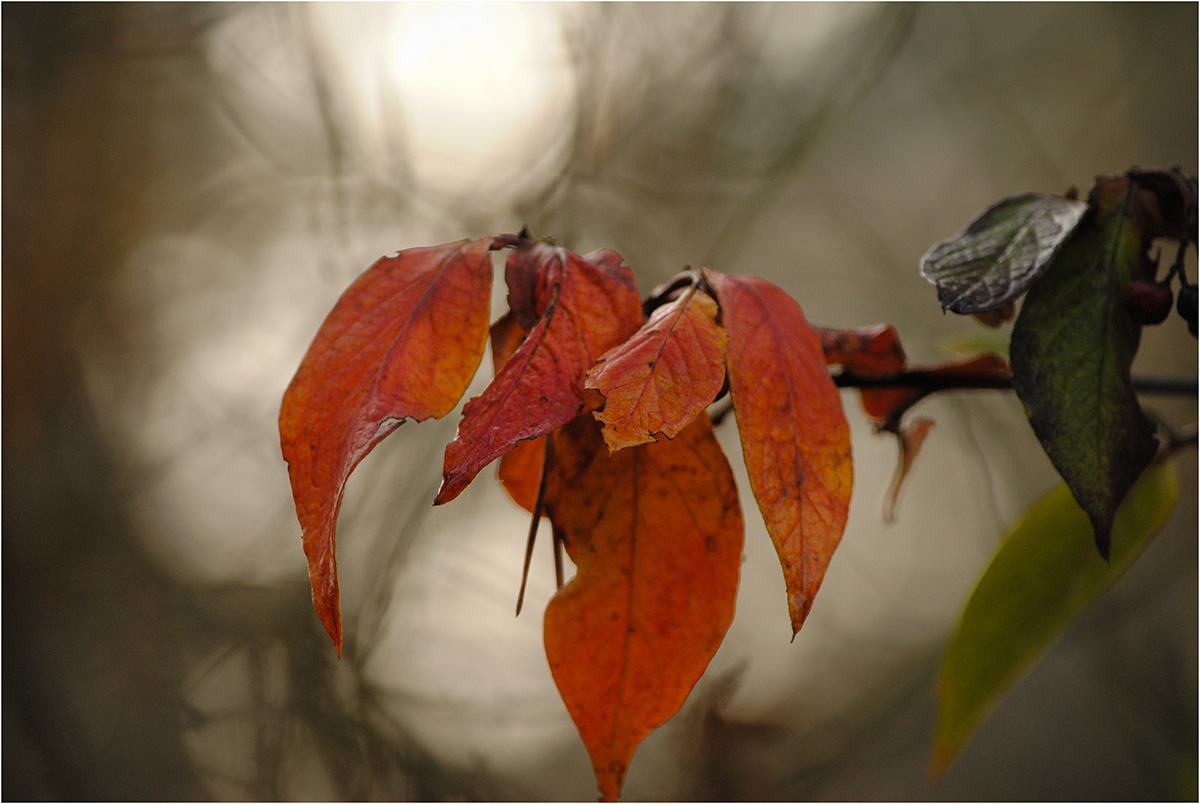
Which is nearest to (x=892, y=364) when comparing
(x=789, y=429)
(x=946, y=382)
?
(x=946, y=382)

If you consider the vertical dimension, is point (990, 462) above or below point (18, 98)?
below

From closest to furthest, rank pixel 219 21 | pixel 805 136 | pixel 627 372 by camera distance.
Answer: pixel 627 372 < pixel 219 21 < pixel 805 136

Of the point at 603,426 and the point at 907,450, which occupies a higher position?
the point at 603,426

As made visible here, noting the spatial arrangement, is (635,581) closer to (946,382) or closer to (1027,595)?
(946,382)

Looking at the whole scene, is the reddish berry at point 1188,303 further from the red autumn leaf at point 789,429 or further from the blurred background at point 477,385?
the blurred background at point 477,385

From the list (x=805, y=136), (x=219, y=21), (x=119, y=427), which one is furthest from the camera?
(x=805, y=136)

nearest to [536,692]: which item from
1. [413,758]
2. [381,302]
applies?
[413,758]

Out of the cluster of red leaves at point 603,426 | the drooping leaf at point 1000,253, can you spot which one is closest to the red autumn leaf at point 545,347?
the cluster of red leaves at point 603,426

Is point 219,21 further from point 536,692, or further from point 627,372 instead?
point 627,372
